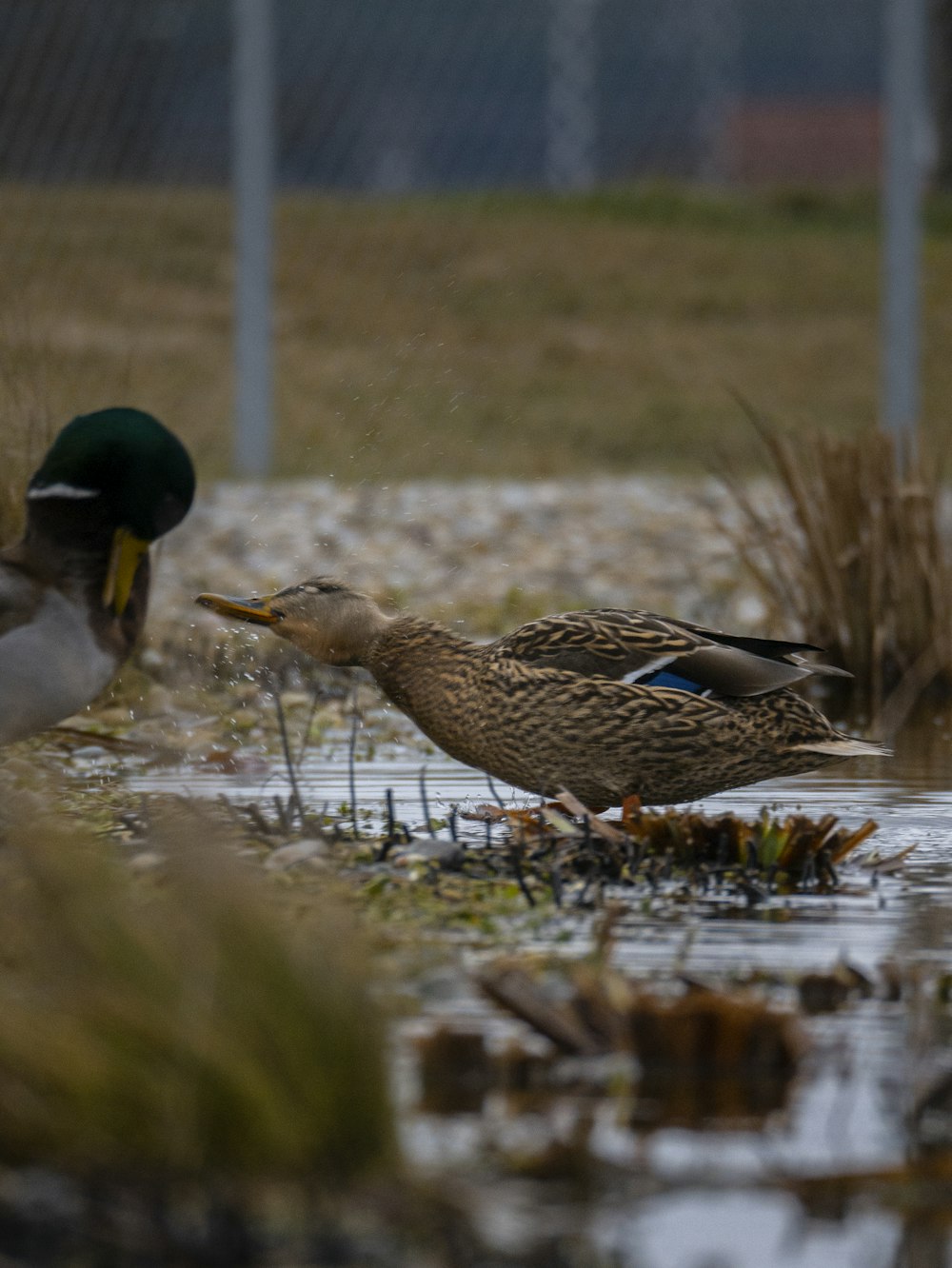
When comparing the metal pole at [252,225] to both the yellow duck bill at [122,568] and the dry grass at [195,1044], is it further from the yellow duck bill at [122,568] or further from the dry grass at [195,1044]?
the dry grass at [195,1044]

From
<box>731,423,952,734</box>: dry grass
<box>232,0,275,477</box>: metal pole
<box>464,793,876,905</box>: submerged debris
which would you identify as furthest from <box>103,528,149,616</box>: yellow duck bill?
<box>232,0,275,477</box>: metal pole

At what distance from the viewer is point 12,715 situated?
3.84m

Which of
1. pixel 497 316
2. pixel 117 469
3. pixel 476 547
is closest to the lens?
pixel 117 469

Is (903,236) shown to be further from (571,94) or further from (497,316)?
(497,316)

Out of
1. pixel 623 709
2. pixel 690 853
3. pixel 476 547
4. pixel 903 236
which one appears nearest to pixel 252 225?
pixel 903 236

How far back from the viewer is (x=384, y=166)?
1292 centimetres

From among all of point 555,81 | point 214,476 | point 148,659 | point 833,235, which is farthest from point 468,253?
point 148,659

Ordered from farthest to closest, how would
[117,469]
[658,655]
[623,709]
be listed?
[117,469]
[658,655]
[623,709]

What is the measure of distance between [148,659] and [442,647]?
2.03 m

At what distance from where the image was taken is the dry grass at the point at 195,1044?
6.97ft

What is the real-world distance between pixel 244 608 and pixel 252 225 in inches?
296

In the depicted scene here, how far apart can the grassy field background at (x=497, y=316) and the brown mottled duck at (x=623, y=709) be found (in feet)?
16.4

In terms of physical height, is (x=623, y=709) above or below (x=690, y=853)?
above

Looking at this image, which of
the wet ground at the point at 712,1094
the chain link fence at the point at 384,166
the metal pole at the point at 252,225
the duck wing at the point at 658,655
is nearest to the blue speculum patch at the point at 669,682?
the duck wing at the point at 658,655
